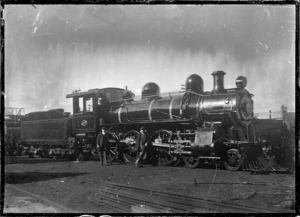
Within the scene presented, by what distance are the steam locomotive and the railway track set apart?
355 cm

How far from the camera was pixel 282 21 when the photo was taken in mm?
5461

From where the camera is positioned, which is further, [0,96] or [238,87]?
[238,87]

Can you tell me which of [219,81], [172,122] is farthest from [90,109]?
[219,81]

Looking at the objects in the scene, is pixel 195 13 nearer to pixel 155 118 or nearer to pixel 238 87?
pixel 238 87

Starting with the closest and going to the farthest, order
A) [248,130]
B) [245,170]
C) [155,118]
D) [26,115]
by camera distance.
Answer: [245,170] → [248,130] → [155,118] → [26,115]

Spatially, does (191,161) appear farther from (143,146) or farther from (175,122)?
(143,146)

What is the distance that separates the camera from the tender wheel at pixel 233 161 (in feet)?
28.3

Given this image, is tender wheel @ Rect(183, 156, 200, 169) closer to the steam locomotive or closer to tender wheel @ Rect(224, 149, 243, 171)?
the steam locomotive

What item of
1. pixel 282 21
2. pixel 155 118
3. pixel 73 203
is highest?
pixel 282 21

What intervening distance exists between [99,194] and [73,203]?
70 cm

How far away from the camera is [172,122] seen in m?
10.2

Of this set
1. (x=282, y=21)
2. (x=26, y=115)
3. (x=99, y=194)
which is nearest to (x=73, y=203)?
(x=99, y=194)

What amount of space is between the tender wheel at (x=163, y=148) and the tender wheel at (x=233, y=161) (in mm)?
2024

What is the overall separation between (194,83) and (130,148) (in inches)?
134
